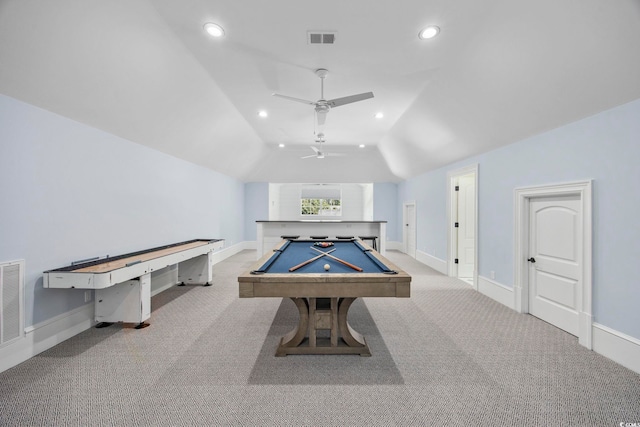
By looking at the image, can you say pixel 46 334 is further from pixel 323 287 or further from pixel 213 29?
pixel 213 29

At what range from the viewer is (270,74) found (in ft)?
10.8

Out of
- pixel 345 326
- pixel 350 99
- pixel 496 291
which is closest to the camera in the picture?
pixel 345 326

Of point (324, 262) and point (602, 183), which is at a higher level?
point (602, 183)

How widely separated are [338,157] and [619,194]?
619cm

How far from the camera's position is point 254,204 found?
29.4ft

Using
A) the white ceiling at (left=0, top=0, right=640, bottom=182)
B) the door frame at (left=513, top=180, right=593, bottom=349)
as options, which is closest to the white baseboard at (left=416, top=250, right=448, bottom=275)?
the door frame at (left=513, top=180, right=593, bottom=349)

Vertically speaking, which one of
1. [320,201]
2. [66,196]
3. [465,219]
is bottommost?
[465,219]

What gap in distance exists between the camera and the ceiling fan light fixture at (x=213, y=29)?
7.86 ft

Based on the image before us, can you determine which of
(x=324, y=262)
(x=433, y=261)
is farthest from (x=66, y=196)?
(x=433, y=261)

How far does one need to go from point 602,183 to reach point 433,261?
12.8 feet

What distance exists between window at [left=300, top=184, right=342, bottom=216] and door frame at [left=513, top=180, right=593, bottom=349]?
8.73 meters

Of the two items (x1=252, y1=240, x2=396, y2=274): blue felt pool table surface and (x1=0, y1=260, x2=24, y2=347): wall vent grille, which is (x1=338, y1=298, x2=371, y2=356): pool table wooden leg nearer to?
(x1=252, y1=240, x2=396, y2=274): blue felt pool table surface

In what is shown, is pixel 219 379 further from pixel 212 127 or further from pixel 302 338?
pixel 212 127

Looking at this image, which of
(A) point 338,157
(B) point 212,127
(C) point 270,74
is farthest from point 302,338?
(A) point 338,157
